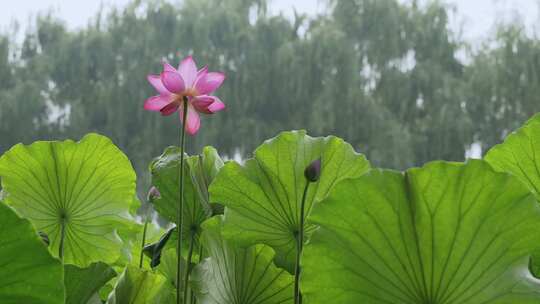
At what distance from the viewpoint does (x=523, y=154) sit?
13.1 inches

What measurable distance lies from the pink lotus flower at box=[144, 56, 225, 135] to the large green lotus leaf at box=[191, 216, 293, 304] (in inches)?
2.9

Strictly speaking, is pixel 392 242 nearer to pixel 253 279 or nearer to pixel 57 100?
pixel 253 279

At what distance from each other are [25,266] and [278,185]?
158 millimetres

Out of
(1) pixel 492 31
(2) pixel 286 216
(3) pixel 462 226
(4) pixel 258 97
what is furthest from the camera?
(4) pixel 258 97

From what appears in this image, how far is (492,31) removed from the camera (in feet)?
28.8

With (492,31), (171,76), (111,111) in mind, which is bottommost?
(171,76)

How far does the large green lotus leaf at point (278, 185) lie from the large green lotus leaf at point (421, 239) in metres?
0.09

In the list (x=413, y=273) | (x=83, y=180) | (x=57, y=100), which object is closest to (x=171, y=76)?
(x=83, y=180)

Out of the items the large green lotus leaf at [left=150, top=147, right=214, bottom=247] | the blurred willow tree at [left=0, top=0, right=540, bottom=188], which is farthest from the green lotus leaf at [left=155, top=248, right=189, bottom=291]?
the blurred willow tree at [left=0, top=0, right=540, bottom=188]

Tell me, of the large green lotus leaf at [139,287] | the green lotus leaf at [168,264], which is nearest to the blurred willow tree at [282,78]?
the green lotus leaf at [168,264]

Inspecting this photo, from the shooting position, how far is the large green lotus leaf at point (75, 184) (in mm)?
417

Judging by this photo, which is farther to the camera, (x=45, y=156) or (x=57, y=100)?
(x=57, y=100)

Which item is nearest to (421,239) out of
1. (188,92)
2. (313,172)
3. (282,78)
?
(313,172)

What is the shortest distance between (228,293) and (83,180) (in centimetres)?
11
